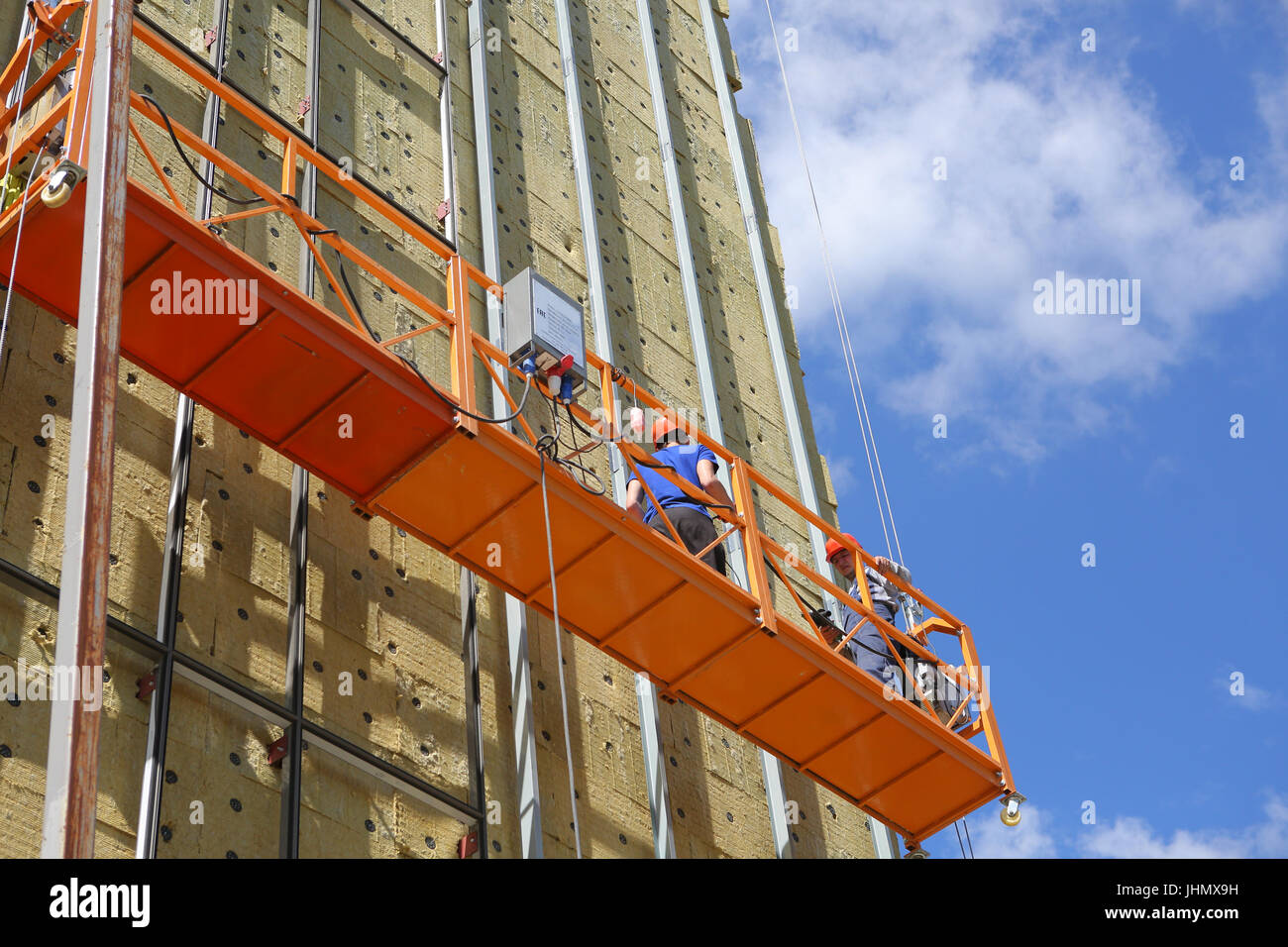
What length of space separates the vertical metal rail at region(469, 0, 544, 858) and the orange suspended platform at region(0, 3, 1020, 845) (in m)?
0.99

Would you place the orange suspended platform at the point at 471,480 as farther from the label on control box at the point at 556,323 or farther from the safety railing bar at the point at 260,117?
the label on control box at the point at 556,323

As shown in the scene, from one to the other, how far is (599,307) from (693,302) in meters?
2.47

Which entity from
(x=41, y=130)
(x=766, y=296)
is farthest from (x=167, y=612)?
(x=766, y=296)

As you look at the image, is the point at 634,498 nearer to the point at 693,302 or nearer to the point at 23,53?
the point at 23,53

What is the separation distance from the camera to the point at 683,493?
12.7 metres

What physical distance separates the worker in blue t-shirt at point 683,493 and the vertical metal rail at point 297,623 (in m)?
2.60

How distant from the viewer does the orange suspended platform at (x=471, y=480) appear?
32.0 ft

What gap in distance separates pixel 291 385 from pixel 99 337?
15.2 ft

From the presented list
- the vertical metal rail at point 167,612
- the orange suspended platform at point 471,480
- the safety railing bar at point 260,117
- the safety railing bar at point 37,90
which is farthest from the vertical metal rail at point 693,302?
the safety railing bar at point 37,90

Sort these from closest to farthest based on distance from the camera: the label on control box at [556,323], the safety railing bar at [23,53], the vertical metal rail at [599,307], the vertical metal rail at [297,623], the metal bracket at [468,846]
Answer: the vertical metal rail at [297,623]
the safety railing bar at [23,53]
the label on control box at [556,323]
the metal bracket at [468,846]
the vertical metal rail at [599,307]

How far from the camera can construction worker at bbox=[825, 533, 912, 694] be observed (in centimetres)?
1370
